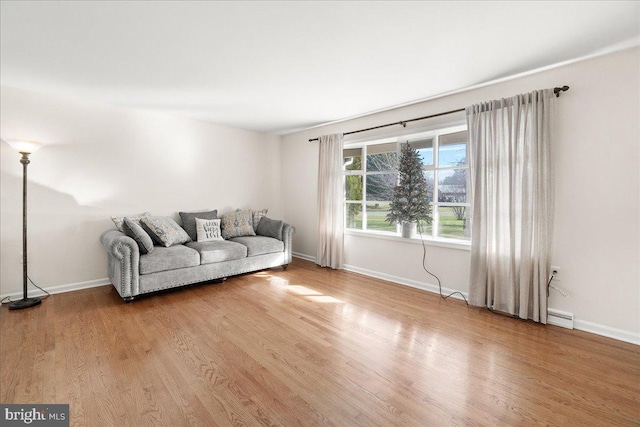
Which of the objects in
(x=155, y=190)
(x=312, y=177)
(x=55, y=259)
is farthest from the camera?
(x=312, y=177)

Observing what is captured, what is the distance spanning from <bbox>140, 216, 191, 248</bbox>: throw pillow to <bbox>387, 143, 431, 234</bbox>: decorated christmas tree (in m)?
3.01

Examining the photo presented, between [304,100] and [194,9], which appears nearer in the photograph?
[194,9]

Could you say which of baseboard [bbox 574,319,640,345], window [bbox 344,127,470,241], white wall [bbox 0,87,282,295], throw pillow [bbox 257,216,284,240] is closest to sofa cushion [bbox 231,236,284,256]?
throw pillow [bbox 257,216,284,240]

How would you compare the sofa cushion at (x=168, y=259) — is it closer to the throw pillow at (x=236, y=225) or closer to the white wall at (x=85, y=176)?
the throw pillow at (x=236, y=225)

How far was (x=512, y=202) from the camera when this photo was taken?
8.98ft

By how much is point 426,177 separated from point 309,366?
2.76m

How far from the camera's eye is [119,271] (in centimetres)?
304

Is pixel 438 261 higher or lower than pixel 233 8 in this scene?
lower

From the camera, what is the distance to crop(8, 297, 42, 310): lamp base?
9.31ft

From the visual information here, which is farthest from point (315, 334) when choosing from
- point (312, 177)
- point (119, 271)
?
point (312, 177)

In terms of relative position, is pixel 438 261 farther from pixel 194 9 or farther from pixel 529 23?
pixel 194 9

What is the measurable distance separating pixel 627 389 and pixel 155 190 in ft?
17.0

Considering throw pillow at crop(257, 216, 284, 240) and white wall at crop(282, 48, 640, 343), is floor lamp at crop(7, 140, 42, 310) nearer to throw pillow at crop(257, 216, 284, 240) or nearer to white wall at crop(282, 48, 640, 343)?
throw pillow at crop(257, 216, 284, 240)

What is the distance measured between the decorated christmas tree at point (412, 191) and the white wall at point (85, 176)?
A: 309 cm
